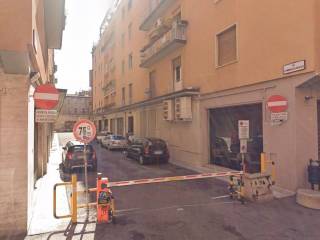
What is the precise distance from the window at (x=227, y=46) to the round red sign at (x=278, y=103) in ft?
10.1

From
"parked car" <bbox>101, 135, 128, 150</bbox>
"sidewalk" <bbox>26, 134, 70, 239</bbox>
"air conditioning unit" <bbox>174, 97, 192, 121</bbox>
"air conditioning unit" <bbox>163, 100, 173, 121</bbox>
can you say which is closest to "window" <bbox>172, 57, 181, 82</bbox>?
"air conditioning unit" <bbox>163, 100, 173, 121</bbox>

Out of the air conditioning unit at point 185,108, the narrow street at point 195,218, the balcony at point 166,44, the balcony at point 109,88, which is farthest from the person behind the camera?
the balcony at point 109,88

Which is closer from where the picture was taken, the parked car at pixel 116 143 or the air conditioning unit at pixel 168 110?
the air conditioning unit at pixel 168 110

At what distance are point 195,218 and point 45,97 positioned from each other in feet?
14.5

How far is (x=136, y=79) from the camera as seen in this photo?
76.7 feet

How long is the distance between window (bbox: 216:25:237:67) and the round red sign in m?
3.08

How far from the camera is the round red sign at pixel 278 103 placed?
27.3ft

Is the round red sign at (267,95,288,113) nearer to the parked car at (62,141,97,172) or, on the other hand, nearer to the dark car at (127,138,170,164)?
the dark car at (127,138,170,164)

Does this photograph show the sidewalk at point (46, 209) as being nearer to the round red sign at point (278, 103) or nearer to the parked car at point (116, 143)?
the round red sign at point (278, 103)

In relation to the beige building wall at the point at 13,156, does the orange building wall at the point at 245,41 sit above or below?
above

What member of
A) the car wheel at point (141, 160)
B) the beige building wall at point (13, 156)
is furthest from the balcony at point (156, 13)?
the beige building wall at point (13, 156)

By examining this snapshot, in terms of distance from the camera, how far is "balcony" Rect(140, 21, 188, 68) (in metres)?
Result: 14.4

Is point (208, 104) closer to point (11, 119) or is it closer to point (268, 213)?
point (268, 213)

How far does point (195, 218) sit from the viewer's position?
624 centimetres
